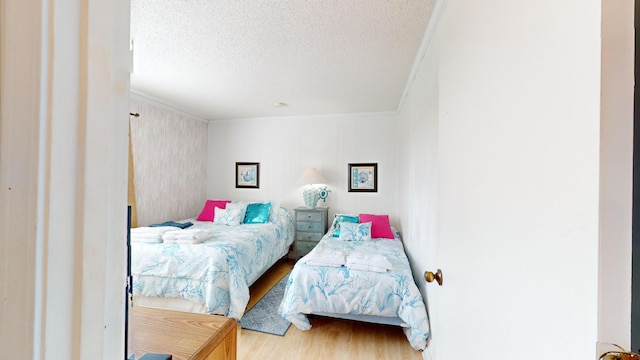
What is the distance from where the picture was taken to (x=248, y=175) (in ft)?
14.4

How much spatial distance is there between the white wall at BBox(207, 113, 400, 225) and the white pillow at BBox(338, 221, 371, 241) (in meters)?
0.85

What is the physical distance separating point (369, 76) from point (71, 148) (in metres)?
2.64

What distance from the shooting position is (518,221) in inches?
20.5

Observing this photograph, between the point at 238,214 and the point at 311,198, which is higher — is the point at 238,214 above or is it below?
below

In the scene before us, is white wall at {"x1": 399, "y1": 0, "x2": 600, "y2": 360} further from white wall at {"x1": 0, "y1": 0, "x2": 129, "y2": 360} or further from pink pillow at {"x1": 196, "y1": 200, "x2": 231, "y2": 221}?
pink pillow at {"x1": 196, "y1": 200, "x2": 231, "y2": 221}

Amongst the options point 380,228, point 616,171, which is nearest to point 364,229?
point 380,228

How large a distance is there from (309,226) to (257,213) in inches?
31.4

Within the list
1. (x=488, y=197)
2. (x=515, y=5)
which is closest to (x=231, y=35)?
(x=515, y=5)

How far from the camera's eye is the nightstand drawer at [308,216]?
380 centimetres

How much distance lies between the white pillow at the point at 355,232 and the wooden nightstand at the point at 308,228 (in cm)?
67

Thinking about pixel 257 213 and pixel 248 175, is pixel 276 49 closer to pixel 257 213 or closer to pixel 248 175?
pixel 257 213

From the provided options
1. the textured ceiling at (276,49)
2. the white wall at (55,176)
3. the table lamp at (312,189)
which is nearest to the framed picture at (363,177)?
the table lamp at (312,189)

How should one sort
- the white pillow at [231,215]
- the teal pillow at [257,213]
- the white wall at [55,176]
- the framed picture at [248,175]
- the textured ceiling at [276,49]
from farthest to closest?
the framed picture at [248,175] < the teal pillow at [257,213] < the white pillow at [231,215] < the textured ceiling at [276,49] < the white wall at [55,176]

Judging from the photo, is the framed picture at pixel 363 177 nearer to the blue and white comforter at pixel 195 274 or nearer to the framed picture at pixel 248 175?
the framed picture at pixel 248 175
